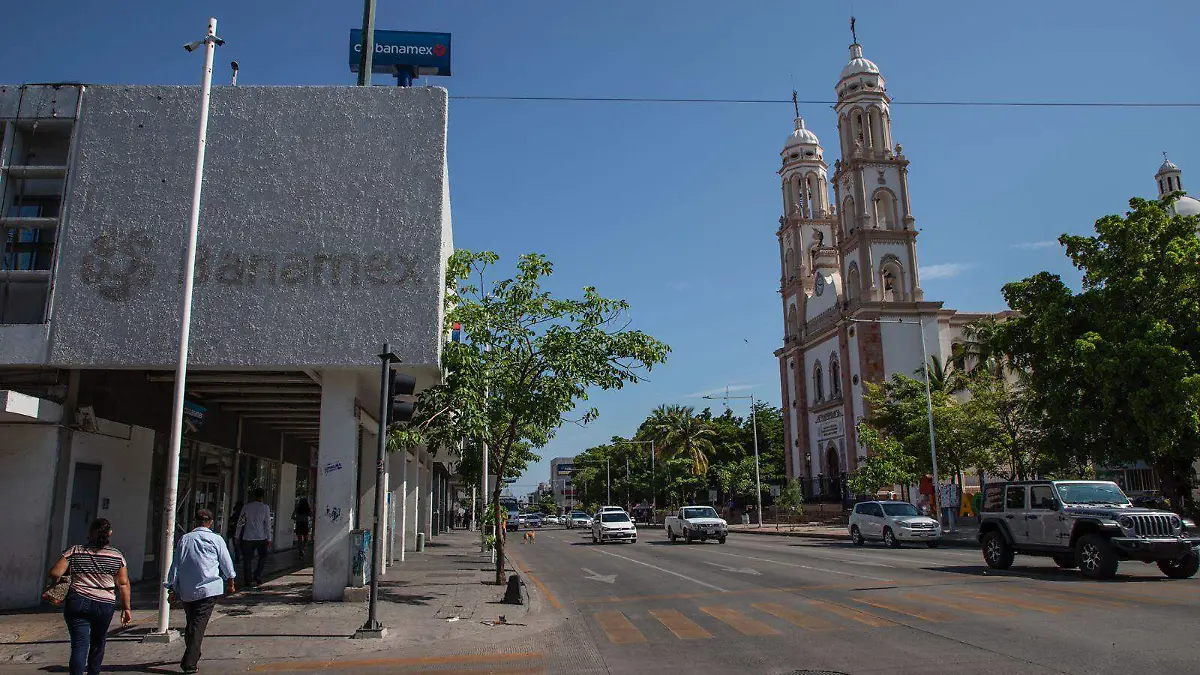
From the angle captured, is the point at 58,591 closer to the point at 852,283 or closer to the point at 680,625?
the point at 680,625

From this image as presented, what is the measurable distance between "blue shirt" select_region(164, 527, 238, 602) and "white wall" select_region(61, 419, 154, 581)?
6691 mm

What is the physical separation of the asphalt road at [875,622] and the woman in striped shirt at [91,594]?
4.27 meters

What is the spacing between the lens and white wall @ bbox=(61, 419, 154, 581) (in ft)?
46.1

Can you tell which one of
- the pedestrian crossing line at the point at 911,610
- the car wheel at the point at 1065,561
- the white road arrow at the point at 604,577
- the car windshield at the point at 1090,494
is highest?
the car windshield at the point at 1090,494

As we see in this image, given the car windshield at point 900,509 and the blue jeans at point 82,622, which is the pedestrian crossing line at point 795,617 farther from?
the car windshield at point 900,509

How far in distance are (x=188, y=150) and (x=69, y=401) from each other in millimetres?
4567

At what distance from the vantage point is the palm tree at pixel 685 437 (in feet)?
222

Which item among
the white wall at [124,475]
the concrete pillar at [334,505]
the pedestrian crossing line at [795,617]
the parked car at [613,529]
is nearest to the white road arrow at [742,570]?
the pedestrian crossing line at [795,617]

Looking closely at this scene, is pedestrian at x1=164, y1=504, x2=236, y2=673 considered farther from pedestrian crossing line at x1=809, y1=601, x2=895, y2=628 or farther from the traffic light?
pedestrian crossing line at x1=809, y1=601, x2=895, y2=628

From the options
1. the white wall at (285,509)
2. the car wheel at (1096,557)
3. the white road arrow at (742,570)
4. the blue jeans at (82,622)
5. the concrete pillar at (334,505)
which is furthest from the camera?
the white wall at (285,509)

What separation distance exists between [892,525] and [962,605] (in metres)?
17.4

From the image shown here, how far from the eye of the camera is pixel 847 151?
183 feet

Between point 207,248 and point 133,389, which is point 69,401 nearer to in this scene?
point 133,389

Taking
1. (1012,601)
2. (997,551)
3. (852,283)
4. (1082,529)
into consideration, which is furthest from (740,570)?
(852,283)
